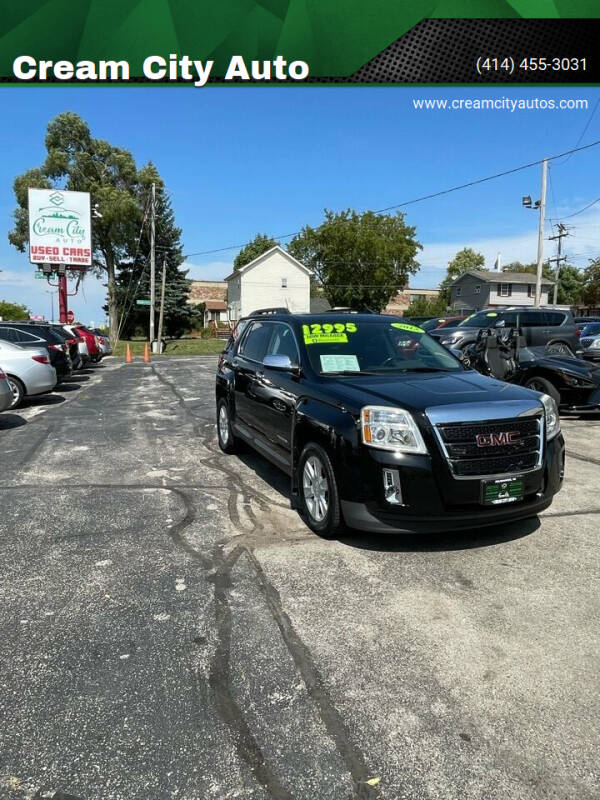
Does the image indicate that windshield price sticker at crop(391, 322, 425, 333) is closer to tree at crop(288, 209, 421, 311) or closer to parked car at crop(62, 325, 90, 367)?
parked car at crop(62, 325, 90, 367)

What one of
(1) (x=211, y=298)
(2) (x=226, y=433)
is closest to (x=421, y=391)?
(2) (x=226, y=433)

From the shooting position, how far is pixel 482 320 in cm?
1758

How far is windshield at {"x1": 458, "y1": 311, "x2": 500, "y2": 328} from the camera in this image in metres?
16.9

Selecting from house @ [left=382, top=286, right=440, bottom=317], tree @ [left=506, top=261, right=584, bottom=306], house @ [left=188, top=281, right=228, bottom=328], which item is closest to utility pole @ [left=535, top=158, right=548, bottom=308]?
house @ [left=382, top=286, right=440, bottom=317]

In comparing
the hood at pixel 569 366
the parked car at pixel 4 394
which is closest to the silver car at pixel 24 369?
the parked car at pixel 4 394

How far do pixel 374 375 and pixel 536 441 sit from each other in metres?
1.41

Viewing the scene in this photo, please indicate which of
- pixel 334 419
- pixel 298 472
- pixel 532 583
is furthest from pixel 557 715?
pixel 298 472

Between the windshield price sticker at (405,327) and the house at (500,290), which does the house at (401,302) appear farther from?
the windshield price sticker at (405,327)

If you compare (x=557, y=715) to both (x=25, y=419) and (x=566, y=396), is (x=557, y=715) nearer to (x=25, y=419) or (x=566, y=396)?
(x=566, y=396)

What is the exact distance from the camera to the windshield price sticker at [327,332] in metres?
5.18

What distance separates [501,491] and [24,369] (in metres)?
10.4

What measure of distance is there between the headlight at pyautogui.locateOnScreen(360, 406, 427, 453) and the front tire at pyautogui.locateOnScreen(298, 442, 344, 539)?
42 cm

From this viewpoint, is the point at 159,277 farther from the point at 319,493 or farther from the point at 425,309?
the point at 319,493

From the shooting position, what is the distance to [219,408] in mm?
7406
